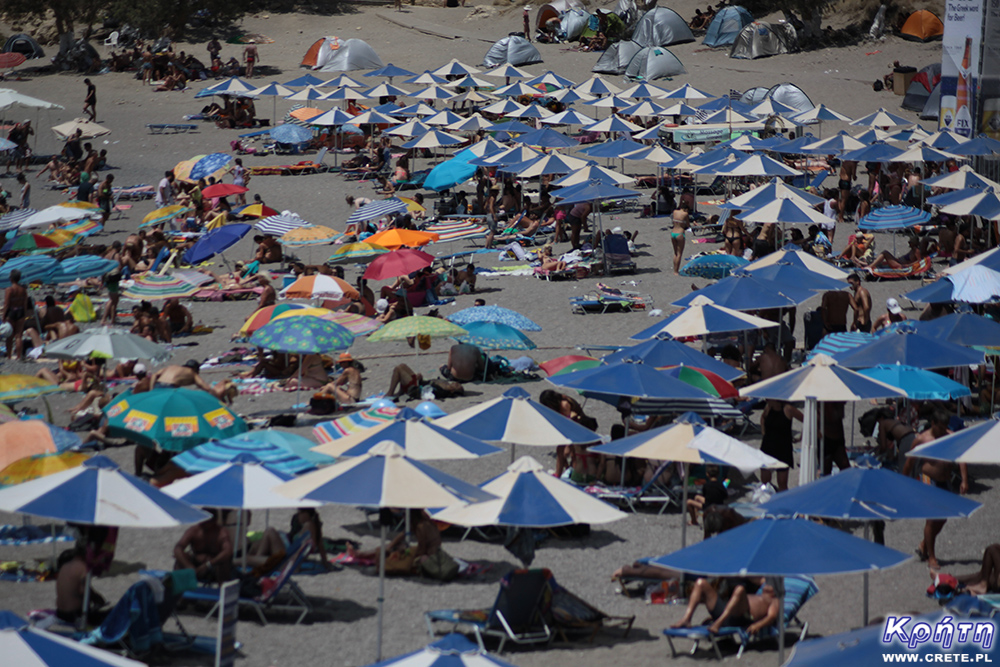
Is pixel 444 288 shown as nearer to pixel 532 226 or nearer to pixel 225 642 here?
pixel 532 226

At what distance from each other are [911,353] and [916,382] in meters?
0.44

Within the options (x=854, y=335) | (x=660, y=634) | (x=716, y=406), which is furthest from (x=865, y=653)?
(x=854, y=335)

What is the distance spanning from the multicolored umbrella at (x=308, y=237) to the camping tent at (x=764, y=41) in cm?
2734

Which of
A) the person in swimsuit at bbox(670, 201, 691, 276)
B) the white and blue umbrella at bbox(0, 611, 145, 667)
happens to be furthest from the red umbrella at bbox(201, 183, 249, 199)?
the white and blue umbrella at bbox(0, 611, 145, 667)

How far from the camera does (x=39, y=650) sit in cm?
563

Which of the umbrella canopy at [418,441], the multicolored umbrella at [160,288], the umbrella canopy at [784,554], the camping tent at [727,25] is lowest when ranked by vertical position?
the multicolored umbrella at [160,288]

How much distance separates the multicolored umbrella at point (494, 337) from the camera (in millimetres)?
14617

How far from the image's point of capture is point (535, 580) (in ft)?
27.3

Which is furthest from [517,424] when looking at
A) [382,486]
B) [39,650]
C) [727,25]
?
[727,25]

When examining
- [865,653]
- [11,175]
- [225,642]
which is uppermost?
[865,653]

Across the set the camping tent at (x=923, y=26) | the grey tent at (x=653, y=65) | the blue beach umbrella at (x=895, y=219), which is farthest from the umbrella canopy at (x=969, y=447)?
the camping tent at (x=923, y=26)

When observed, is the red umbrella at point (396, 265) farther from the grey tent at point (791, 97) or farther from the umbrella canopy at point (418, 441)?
the grey tent at point (791, 97)

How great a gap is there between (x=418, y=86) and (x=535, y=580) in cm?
3717

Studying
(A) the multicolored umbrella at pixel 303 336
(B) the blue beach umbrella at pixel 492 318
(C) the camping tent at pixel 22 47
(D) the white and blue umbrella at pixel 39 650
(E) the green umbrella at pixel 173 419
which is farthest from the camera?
(C) the camping tent at pixel 22 47
